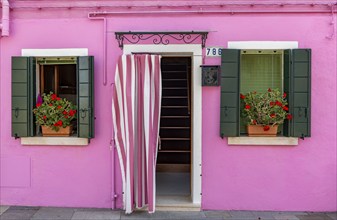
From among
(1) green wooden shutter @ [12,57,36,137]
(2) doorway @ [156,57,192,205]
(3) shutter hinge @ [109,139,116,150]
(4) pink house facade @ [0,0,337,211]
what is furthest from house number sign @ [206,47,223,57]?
(1) green wooden shutter @ [12,57,36,137]

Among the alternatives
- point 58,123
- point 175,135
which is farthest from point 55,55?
point 175,135

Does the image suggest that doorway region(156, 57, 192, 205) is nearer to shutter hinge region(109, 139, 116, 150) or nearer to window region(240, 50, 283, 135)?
shutter hinge region(109, 139, 116, 150)

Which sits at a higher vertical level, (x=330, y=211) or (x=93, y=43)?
(x=93, y=43)

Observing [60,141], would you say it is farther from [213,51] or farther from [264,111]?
[264,111]

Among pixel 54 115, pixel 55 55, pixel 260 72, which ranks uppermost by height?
pixel 55 55

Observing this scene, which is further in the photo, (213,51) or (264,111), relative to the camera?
(213,51)

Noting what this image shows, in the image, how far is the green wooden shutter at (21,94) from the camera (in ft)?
18.8

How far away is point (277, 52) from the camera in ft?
19.3

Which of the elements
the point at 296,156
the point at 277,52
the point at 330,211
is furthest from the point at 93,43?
the point at 330,211

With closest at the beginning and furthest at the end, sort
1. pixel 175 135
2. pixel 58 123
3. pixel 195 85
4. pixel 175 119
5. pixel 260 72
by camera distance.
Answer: pixel 58 123 < pixel 195 85 < pixel 260 72 < pixel 175 135 < pixel 175 119

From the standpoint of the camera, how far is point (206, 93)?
19.0 ft

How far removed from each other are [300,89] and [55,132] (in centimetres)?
403

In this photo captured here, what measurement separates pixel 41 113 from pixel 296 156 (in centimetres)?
421

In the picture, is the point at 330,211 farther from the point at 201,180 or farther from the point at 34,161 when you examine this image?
the point at 34,161
